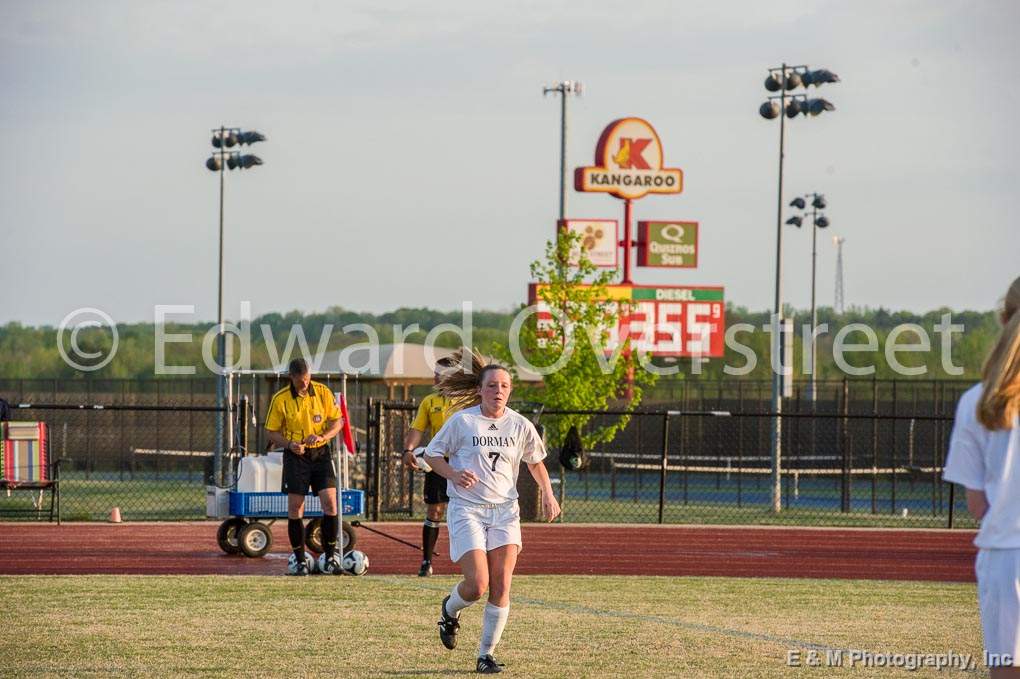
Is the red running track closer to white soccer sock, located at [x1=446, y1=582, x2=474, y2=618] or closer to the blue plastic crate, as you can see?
the blue plastic crate

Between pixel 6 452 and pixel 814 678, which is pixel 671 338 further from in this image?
pixel 814 678

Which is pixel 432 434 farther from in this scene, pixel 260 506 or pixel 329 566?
pixel 260 506

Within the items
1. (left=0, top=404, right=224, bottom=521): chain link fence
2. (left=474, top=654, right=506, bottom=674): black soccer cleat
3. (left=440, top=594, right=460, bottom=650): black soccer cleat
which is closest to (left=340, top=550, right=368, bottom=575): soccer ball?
(left=440, top=594, right=460, bottom=650): black soccer cleat

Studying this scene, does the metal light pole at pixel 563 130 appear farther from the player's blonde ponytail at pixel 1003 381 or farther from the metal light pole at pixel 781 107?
the player's blonde ponytail at pixel 1003 381

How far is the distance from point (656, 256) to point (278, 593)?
88.9 ft

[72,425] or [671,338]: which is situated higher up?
[671,338]

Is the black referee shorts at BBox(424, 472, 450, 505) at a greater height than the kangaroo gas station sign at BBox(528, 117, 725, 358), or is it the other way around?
the kangaroo gas station sign at BBox(528, 117, 725, 358)

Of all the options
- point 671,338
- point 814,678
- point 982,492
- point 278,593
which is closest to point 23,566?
point 278,593

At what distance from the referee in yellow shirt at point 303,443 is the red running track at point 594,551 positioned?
74 cm

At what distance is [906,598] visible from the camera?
531 inches

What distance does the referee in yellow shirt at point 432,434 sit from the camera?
1223 cm

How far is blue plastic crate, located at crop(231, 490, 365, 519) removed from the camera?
50.5ft

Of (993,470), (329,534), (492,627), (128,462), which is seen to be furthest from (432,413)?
(128,462)

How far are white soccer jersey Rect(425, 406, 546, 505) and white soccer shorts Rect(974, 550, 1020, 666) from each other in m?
4.10
